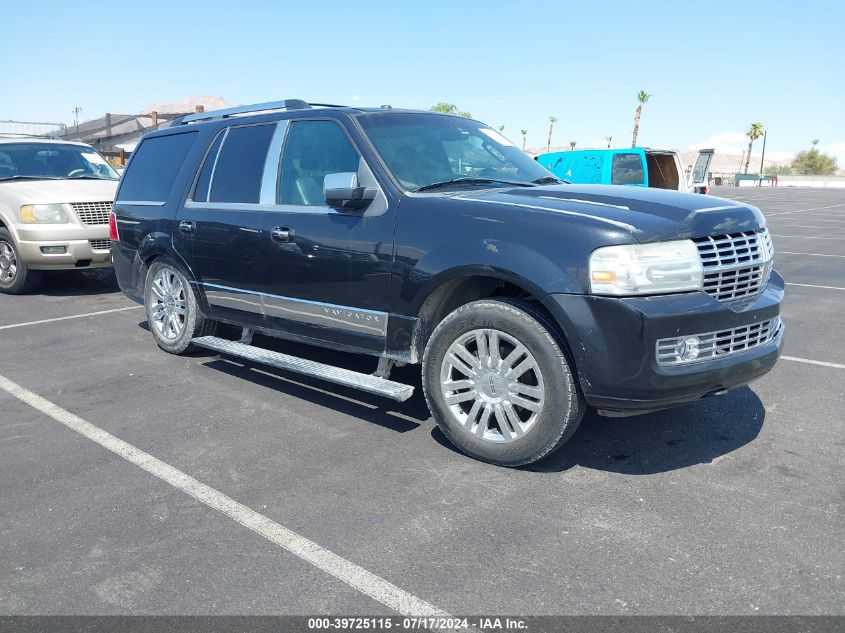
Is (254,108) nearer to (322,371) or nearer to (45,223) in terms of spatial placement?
(322,371)

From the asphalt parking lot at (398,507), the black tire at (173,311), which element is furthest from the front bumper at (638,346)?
the black tire at (173,311)

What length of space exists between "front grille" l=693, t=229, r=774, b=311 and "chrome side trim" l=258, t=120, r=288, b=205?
2.83m

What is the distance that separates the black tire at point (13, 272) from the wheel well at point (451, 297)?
686 centimetres

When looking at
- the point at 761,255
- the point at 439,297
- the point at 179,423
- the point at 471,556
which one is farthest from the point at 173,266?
the point at 761,255

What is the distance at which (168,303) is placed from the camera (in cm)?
612

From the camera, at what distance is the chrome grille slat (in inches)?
351

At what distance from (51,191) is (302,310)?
591cm

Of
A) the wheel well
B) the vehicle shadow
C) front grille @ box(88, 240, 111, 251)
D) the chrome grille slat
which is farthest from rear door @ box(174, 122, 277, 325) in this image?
the vehicle shadow

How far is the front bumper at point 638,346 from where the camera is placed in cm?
335

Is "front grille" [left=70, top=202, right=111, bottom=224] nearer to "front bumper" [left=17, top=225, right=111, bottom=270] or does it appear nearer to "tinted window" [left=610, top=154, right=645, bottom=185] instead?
"front bumper" [left=17, top=225, right=111, bottom=270]

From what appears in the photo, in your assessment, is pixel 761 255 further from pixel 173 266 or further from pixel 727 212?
pixel 173 266

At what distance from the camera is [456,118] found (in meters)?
5.29

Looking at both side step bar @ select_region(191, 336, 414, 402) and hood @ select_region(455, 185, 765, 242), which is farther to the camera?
side step bar @ select_region(191, 336, 414, 402)

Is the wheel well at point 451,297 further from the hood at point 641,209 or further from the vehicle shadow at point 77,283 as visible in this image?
the vehicle shadow at point 77,283
